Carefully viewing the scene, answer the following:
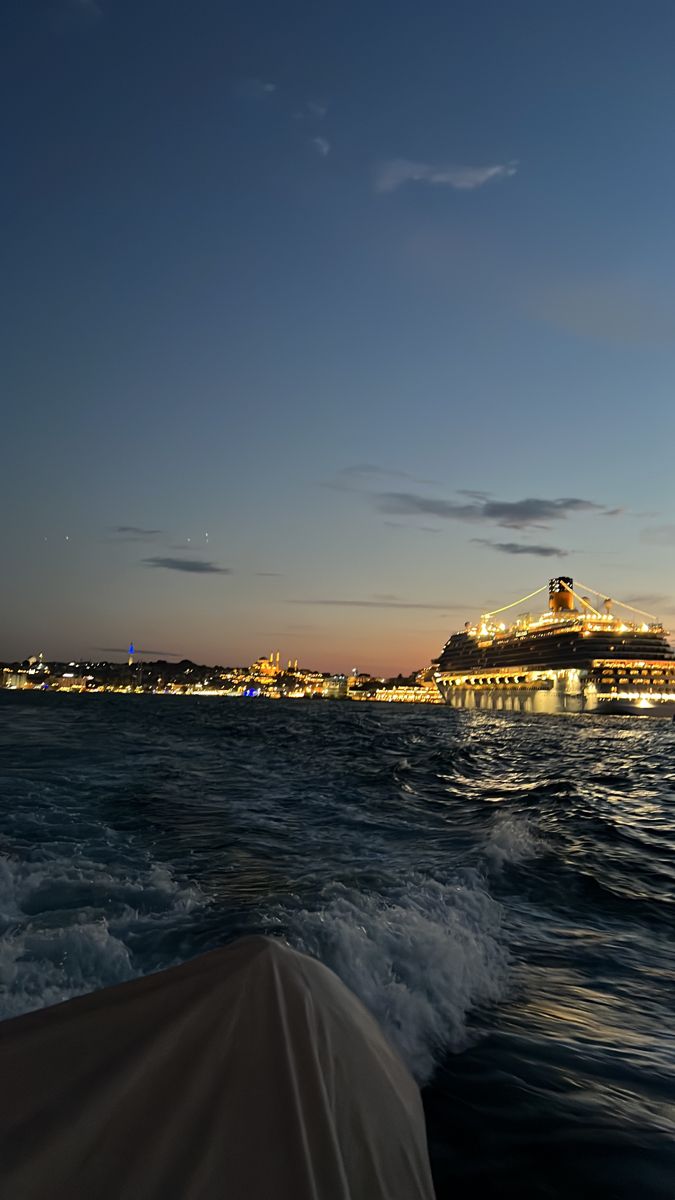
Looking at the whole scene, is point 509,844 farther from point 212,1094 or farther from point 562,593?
point 562,593

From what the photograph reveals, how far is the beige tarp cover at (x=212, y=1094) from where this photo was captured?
139 cm

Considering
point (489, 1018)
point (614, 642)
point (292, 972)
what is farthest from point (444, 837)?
point (614, 642)

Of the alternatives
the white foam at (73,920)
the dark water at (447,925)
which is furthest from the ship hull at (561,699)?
the white foam at (73,920)

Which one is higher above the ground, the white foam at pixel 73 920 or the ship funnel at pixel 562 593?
the ship funnel at pixel 562 593

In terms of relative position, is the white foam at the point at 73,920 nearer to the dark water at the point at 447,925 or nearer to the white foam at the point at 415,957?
the dark water at the point at 447,925

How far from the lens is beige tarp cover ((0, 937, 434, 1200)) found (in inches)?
54.8

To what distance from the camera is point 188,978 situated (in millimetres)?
1956

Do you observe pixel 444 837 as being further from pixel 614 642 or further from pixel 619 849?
pixel 614 642

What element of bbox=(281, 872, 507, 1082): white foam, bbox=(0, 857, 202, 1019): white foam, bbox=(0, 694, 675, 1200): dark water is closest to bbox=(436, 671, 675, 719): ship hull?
bbox=(0, 694, 675, 1200): dark water

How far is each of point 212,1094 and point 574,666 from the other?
4593 inches

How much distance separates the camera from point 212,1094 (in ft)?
5.42

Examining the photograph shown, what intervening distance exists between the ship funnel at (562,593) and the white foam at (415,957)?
15786cm

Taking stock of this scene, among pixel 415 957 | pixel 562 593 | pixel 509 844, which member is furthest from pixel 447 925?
pixel 562 593

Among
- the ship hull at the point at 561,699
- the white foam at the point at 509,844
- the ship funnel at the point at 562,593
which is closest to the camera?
the white foam at the point at 509,844
